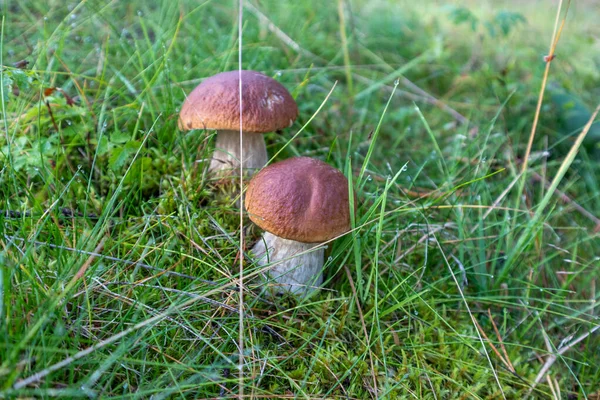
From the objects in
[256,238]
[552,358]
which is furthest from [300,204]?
[552,358]

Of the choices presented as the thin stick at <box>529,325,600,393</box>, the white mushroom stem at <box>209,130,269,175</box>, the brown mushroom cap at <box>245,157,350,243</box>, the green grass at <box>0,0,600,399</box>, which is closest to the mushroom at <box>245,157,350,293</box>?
the brown mushroom cap at <box>245,157,350,243</box>

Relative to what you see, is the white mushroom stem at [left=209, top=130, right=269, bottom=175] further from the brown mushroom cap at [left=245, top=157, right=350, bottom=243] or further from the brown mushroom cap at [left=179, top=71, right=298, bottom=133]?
the brown mushroom cap at [left=245, top=157, right=350, bottom=243]

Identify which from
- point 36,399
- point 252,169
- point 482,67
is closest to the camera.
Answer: point 36,399

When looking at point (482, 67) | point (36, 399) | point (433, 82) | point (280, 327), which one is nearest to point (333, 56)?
point (433, 82)

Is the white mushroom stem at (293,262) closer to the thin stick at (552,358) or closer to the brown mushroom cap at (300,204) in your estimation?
the brown mushroom cap at (300,204)

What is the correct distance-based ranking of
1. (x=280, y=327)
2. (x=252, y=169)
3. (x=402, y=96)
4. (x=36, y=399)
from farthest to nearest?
(x=402, y=96), (x=252, y=169), (x=280, y=327), (x=36, y=399)

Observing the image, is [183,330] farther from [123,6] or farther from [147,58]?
[123,6]

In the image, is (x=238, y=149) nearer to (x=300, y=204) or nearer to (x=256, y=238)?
A: (x=256, y=238)
